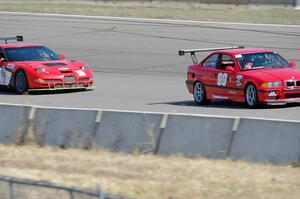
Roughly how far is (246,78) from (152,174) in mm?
6938

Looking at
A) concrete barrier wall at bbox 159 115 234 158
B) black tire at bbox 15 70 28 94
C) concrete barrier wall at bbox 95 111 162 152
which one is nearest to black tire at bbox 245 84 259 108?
concrete barrier wall at bbox 95 111 162 152

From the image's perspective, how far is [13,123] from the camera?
13.1m

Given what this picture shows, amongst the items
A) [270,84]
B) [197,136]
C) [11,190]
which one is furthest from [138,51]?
[11,190]

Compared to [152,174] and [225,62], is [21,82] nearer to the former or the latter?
[225,62]

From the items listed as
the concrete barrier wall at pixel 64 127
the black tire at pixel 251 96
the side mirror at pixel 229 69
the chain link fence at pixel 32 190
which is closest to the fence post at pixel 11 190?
the chain link fence at pixel 32 190

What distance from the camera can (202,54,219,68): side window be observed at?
60.2ft

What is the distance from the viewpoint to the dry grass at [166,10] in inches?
1361

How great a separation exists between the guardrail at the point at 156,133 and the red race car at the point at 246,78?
507 centimetres

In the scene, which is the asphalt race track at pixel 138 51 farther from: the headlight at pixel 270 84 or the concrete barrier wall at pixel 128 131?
the concrete barrier wall at pixel 128 131

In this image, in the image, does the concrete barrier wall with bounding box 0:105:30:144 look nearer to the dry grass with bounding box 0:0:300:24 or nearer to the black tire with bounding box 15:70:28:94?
the black tire with bounding box 15:70:28:94

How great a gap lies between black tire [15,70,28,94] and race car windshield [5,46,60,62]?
62 centimetres

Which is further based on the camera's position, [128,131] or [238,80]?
[238,80]

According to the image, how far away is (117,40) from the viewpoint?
3047 centimetres

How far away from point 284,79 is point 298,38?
39.9 ft
